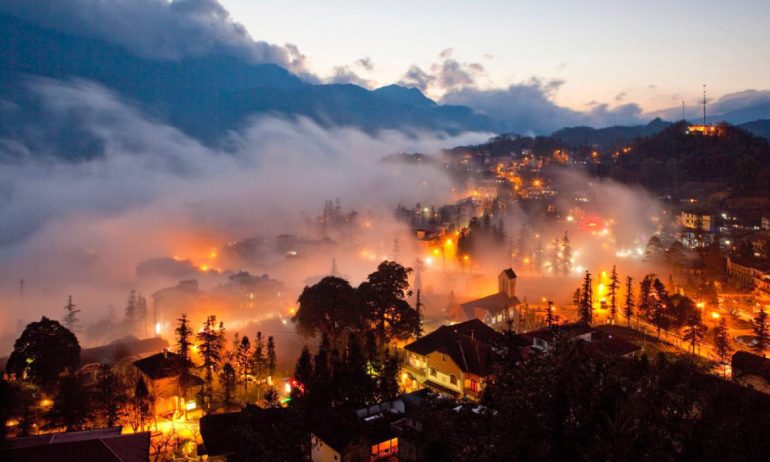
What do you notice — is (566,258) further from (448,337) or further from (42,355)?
(42,355)

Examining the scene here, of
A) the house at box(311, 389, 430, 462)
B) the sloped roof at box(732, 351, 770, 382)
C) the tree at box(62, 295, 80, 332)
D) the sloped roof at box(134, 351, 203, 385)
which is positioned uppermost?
the sloped roof at box(134, 351, 203, 385)

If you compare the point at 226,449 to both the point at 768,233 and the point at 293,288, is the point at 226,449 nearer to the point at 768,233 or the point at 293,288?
the point at 293,288

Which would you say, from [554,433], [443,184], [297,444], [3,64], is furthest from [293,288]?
[3,64]

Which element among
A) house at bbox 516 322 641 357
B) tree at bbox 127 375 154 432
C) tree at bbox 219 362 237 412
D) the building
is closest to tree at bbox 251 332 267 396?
tree at bbox 219 362 237 412

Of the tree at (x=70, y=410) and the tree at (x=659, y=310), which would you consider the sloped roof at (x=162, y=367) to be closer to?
the tree at (x=70, y=410)

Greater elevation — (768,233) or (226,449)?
(768,233)

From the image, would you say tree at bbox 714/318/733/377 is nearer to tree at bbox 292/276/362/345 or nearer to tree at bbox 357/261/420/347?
tree at bbox 357/261/420/347

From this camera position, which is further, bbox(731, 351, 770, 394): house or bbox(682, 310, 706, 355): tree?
bbox(682, 310, 706, 355): tree
